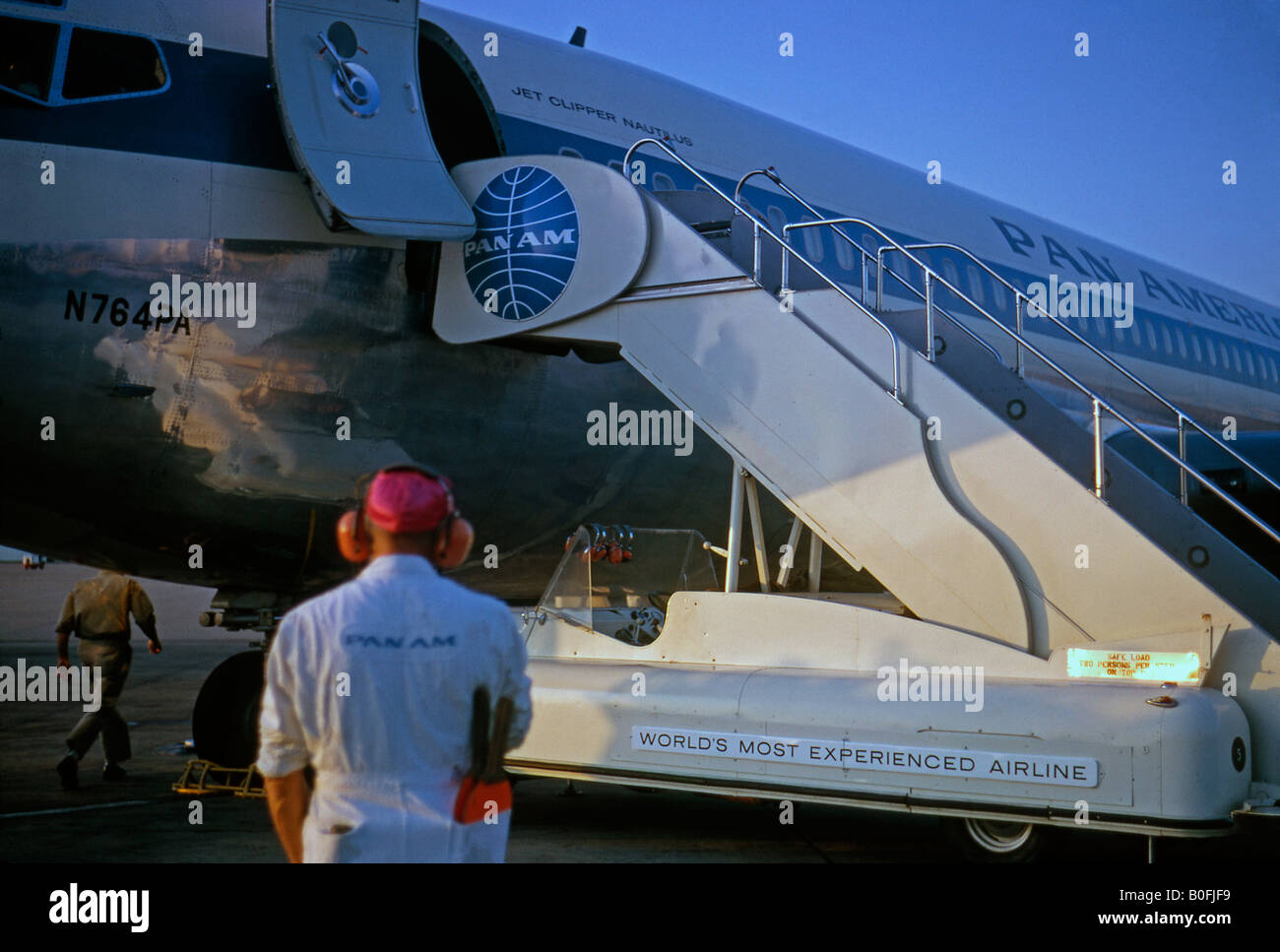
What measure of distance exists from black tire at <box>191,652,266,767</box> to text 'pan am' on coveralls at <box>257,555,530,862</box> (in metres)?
6.45

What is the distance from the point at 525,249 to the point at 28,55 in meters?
2.77

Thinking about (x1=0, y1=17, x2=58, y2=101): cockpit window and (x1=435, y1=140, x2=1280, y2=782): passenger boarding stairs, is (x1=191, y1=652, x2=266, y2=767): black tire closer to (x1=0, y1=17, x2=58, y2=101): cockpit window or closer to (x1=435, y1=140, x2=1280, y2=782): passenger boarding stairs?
(x1=435, y1=140, x2=1280, y2=782): passenger boarding stairs

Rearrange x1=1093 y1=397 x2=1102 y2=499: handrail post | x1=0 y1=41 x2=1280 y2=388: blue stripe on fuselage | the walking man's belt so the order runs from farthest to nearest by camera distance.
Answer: the walking man's belt, x1=0 y1=41 x2=1280 y2=388: blue stripe on fuselage, x1=1093 y1=397 x2=1102 y2=499: handrail post

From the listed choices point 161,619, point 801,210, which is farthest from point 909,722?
→ point 161,619

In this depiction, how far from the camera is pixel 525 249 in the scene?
725 centimetres

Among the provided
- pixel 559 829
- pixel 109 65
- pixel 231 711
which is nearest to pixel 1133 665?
pixel 559 829

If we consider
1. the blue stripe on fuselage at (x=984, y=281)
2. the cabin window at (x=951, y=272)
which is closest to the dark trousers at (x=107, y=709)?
the blue stripe on fuselage at (x=984, y=281)

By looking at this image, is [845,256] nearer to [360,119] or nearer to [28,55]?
[360,119]

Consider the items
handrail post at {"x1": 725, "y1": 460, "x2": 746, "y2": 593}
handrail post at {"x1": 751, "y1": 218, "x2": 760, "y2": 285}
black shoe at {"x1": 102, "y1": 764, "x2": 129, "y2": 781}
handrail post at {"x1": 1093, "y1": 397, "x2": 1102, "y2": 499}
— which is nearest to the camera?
handrail post at {"x1": 1093, "y1": 397, "x2": 1102, "y2": 499}

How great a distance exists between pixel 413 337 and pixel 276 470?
111 centimetres

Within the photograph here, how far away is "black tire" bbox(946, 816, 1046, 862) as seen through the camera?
19.6 feet

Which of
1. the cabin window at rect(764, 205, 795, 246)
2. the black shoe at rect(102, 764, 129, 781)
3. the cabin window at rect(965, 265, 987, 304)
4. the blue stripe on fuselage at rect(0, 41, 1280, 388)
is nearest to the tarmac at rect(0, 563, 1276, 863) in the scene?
the black shoe at rect(102, 764, 129, 781)

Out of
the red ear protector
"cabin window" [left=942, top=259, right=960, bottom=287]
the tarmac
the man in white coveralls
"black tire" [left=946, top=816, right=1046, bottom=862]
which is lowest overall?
the tarmac

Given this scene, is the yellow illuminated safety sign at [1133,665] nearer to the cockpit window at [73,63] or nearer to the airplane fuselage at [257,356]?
the airplane fuselage at [257,356]
